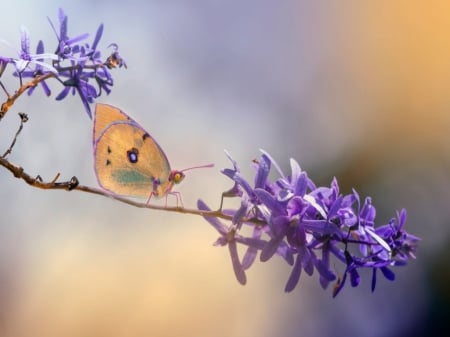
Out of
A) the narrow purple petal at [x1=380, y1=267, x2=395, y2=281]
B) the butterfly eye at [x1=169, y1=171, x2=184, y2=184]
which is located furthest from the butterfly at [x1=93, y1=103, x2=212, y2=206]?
the narrow purple petal at [x1=380, y1=267, x2=395, y2=281]

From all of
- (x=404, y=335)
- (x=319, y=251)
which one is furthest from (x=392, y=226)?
(x=404, y=335)

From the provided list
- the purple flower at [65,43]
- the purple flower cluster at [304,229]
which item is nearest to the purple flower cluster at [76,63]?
the purple flower at [65,43]

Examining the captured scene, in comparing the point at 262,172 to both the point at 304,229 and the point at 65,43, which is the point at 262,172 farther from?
the point at 65,43

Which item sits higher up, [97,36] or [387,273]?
[97,36]

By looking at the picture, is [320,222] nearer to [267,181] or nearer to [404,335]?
[267,181]

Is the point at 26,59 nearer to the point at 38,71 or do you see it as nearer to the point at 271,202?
the point at 38,71

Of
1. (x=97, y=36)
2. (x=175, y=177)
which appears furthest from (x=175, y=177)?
(x=97, y=36)
